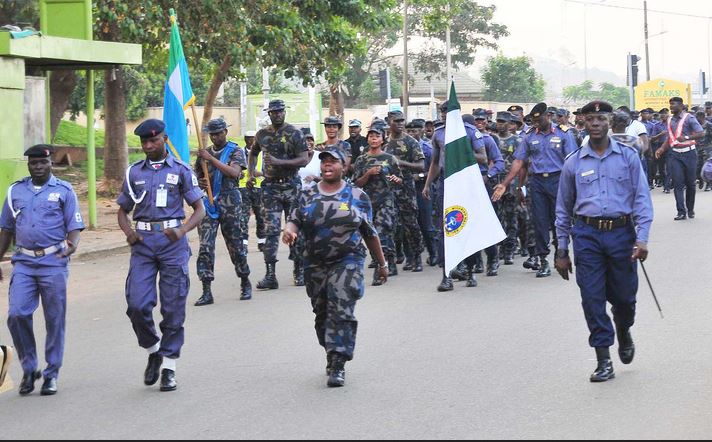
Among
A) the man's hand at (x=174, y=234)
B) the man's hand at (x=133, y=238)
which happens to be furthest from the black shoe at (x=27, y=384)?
the man's hand at (x=174, y=234)

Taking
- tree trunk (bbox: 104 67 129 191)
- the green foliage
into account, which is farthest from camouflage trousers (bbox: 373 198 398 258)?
the green foliage

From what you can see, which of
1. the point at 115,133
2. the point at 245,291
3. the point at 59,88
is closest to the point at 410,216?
the point at 245,291

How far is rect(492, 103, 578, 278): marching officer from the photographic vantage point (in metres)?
12.9

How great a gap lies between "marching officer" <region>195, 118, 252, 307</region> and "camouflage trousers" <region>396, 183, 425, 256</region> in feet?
9.48

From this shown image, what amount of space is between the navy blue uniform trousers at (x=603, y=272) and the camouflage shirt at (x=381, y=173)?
587 centimetres

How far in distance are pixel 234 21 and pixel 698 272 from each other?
1148 cm

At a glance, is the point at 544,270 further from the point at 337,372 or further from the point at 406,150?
the point at 337,372

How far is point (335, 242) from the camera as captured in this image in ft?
26.3

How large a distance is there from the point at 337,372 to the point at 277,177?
5151mm

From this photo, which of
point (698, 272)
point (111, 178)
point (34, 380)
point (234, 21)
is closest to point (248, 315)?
point (34, 380)

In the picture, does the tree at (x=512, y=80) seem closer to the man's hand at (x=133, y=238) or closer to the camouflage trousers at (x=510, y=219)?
the camouflage trousers at (x=510, y=219)

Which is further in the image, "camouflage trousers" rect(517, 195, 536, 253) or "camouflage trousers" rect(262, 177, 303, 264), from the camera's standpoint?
"camouflage trousers" rect(517, 195, 536, 253)

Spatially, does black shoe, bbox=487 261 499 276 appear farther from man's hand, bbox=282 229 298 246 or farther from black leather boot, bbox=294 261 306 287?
man's hand, bbox=282 229 298 246

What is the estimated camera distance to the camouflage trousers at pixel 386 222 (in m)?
13.8
